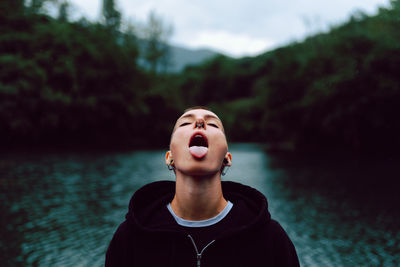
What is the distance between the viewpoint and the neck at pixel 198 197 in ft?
5.44

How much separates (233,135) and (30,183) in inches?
2190

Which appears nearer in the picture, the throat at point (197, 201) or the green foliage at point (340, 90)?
the throat at point (197, 201)

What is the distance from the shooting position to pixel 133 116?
38.2m

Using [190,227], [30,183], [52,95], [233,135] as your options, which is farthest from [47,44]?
[233,135]

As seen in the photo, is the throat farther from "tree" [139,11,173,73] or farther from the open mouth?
"tree" [139,11,173,73]

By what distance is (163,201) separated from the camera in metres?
1.91

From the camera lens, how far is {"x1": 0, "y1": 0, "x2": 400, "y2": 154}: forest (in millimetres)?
25188

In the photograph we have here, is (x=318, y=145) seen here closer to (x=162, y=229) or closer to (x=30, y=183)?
(x=30, y=183)

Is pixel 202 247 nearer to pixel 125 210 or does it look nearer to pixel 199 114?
pixel 199 114

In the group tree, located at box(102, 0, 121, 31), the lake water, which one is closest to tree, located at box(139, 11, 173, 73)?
tree, located at box(102, 0, 121, 31)

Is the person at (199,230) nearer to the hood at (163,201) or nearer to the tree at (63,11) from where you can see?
the hood at (163,201)

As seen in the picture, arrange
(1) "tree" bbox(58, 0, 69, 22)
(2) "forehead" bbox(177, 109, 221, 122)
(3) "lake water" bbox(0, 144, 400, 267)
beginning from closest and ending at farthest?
(2) "forehead" bbox(177, 109, 221, 122)
(3) "lake water" bbox(0, 144, 400, 267)
(1) "tree" bbox(58, 0, 69, 22)

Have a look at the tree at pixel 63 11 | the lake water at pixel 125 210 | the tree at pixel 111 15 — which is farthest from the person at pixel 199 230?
the tree at pixel 111 15

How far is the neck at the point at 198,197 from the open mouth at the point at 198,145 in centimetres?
13
